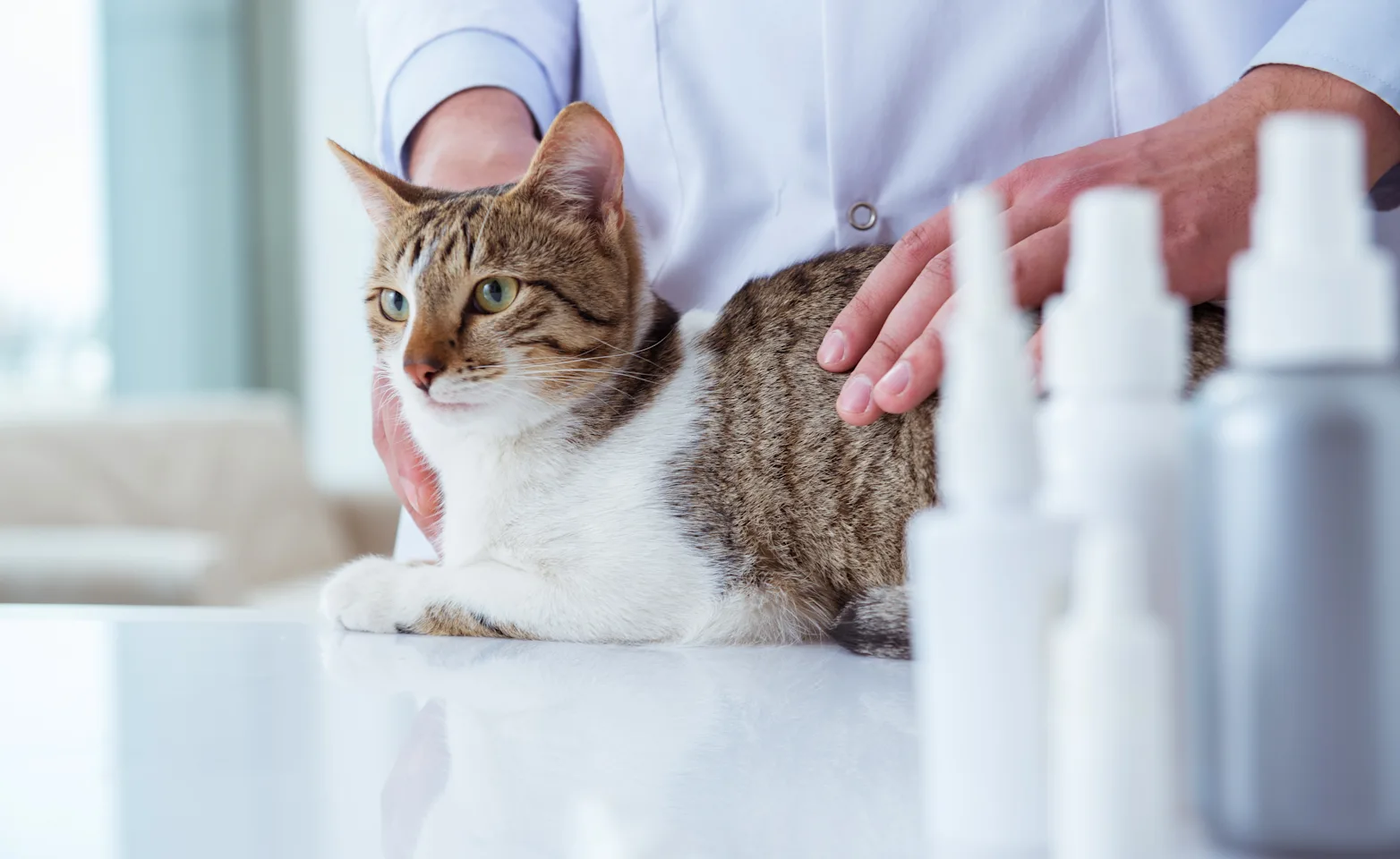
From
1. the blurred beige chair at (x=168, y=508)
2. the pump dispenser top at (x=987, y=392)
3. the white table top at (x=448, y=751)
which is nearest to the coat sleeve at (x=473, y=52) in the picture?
the white table top at (x=448, y=751)

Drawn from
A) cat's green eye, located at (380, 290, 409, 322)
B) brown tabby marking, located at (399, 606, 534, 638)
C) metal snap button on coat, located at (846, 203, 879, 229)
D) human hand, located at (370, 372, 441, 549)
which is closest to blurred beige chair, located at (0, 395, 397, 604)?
human hand, located at (370, 372, 441, 549)

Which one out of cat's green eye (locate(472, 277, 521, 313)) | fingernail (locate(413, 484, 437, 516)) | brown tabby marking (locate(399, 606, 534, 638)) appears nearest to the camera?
brown tabby marking (locate(399, 606, 534, 638))

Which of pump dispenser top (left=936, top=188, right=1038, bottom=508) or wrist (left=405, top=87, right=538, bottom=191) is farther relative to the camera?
wrist (left=405, top=87, right=538, bottom=191)

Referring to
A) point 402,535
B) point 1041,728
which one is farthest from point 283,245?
point 1041,728

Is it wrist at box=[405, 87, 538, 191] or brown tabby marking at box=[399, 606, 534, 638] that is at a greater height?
wrist at box=[405, 87, 538, 191]

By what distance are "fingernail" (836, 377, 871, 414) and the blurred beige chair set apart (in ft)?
7.27

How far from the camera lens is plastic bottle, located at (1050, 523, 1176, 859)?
0.96 ft

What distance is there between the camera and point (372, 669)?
0.74m

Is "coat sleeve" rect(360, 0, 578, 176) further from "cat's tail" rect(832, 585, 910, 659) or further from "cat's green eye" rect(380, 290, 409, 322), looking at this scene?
"cat's tail" rect(832, 585, 910, 659)

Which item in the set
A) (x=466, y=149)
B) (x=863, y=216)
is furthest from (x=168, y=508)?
(x=863, y=216)

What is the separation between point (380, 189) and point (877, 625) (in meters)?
0.63

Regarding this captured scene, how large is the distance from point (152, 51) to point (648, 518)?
431 centimetres

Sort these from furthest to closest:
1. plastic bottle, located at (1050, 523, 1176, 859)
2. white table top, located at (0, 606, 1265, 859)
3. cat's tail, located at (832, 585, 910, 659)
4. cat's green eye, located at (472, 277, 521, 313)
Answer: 1. cat's green eye, located at (472, 277, 521, 313)
2. cat's tail, located at (832, 585, 910, 659)
3. white table top, located at (0, 606, 1265, 859)
4. plastic bottle, located at (1050, 523, 1176, 859)

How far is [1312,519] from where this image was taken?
0.29 meters
